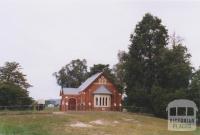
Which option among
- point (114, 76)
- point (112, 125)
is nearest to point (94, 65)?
point (114, 76)

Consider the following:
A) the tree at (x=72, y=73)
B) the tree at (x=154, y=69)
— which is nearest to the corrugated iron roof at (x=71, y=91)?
the tree at (x=154, y=69)

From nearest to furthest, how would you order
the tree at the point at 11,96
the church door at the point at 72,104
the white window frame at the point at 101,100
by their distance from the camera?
1. the tree at the point at 11,96
2. the white window frame at the point at 101,100
3. the church door at the point at 72,104

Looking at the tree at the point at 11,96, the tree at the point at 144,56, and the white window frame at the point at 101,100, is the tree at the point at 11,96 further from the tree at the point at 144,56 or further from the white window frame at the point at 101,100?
the tree at the point at 144,56

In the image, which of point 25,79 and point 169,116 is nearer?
point 169,116

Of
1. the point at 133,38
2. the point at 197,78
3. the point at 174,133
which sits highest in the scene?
the point at 133,38

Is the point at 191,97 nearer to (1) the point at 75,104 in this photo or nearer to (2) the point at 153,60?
(2) the point at 153,60

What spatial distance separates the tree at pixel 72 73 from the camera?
3757 inches

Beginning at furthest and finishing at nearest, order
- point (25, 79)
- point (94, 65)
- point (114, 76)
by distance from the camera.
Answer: point (94, 65)
point (114, 76)
point (25, 79)

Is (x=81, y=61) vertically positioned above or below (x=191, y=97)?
above

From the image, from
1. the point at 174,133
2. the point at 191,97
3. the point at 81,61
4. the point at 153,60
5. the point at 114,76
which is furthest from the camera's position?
the point at 81,61

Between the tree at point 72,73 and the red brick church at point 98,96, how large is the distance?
31759 mm

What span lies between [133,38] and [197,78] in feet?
30.0

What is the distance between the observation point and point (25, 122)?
4106cm

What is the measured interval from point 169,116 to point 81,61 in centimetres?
4679
